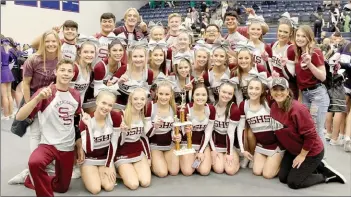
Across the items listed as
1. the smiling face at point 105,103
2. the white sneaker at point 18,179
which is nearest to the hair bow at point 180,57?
the smiling face at point 105,103

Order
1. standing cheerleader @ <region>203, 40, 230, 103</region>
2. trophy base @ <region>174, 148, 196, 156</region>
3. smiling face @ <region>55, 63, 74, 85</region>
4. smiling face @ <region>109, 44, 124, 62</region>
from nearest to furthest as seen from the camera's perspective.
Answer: smiling face @ <region>55, 63, 74, 85</region> → trophy base @ <region>174, 148, 196, 156</region> → smiling face @ <region>109, 44, 124, 62</region> → standing cheerleader @ <region>203, 40, 230, 103</region>

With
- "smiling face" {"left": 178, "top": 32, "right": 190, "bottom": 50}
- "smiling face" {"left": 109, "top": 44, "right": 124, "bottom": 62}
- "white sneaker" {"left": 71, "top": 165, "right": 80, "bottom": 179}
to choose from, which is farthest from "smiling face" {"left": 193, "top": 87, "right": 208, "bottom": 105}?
"white sneaker" {"left": 71, "top": 165, "right": 80, "bottom": 179}

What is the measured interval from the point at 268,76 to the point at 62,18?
11.5m

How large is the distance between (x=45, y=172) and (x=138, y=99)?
1.03m

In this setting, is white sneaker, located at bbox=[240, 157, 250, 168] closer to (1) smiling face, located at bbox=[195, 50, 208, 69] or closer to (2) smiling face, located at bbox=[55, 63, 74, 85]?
(1) smiling face, located at bbox=[195, 50, 208, 69]

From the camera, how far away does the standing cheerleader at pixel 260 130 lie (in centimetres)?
351

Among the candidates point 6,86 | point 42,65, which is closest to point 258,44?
point 42,65

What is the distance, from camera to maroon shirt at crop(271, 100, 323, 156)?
3139mm

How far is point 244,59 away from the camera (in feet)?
12.1

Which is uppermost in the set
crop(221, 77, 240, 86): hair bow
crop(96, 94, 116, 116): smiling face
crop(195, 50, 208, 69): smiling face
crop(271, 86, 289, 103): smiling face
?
crop(195, 50, 208, 69): smiling face

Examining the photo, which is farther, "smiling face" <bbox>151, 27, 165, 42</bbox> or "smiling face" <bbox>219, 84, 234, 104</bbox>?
"smiling face" <bbox>151, 27, 165, 42</bbox>

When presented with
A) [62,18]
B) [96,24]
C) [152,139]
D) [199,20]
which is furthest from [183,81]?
[96,24]

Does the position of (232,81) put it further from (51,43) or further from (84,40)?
(51,43)

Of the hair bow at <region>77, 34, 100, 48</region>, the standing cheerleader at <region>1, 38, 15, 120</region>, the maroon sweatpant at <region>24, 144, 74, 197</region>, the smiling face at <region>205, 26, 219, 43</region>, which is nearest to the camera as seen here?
the maroon sweatpant at <region>24, 144, 74, 197</region>
